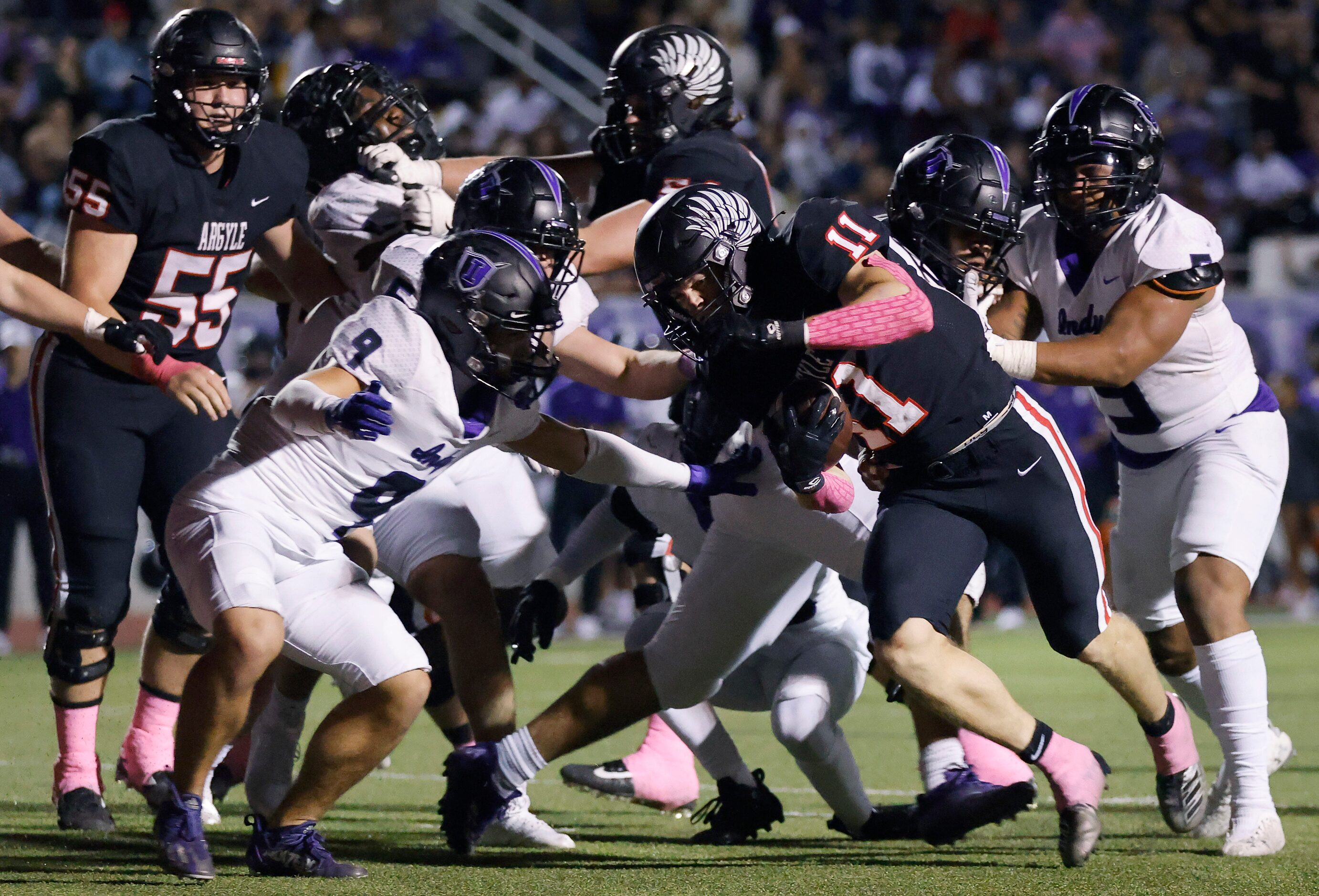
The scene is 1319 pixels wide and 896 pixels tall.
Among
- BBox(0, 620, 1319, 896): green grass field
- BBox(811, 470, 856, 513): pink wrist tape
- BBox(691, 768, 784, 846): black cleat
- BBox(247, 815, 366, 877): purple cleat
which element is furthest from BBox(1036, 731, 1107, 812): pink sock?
BBox(247, 815, 366, 877): purple cleat

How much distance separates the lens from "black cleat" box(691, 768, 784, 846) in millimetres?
4418

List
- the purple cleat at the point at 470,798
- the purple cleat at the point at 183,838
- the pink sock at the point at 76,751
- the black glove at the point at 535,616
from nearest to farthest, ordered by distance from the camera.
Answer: the purple cleat at the point at 183,838 < the purple cleat at the point at 470,798 < the pink sock at the point at 76,751 < the black glove at the point at 535,616

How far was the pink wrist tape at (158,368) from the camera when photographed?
4.06m

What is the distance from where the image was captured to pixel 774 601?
4211 millimetres

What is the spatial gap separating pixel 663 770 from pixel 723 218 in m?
1.69

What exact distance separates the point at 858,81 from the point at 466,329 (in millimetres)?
10326

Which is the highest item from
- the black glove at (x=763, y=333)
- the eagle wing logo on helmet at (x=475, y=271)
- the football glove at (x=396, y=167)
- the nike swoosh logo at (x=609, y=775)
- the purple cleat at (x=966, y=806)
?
the eagle wing logo on helmet at (x=475, y=271)

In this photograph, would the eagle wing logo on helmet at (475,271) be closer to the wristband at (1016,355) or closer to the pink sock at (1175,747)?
the wristband at (1016,355)

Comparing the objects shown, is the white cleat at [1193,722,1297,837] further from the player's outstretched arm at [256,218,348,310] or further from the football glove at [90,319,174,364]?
the football glove at [90,319,174,364]

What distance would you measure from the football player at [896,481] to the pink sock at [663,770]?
69 cm

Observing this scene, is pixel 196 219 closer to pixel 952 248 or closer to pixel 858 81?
pixel 952 248

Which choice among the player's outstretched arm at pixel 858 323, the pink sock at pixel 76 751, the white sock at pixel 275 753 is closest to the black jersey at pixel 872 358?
the player's outstretched arm at pixel 858 323

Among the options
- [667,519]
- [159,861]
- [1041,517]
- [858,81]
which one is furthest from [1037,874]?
[858,81]

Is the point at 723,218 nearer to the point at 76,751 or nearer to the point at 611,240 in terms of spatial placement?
the point at 611,240
